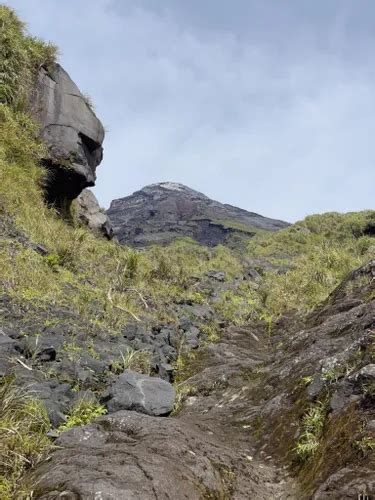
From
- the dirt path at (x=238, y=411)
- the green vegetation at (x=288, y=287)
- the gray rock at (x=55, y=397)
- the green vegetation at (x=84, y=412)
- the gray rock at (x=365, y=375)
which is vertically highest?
the green vegetation at (x=288, y=287)

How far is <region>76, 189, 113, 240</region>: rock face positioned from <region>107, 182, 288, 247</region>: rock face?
88.5 feet

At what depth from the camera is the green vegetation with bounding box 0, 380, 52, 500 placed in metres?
2.99

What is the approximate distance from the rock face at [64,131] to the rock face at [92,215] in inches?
79.8

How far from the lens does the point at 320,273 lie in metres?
14.2

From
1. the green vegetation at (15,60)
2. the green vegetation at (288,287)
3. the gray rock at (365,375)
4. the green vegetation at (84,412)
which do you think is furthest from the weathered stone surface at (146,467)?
the green vegetation at (15,60)

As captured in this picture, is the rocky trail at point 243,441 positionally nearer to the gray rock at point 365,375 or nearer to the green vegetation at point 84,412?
the gray rock at point 365,375

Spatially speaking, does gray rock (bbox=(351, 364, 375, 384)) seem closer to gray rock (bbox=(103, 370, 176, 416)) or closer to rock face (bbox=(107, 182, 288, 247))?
gray rock (bbox=(103, 370, 176, 416))

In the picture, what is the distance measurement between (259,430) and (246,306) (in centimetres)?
792

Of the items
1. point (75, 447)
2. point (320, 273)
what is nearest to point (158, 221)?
point (320, 273)

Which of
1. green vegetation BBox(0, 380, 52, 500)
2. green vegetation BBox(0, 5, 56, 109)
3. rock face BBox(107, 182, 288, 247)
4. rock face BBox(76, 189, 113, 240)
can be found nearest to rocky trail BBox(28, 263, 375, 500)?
green vegetation BBox(0, 380, 52, 500)

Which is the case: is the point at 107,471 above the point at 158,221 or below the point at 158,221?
below

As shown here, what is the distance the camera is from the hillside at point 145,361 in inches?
126

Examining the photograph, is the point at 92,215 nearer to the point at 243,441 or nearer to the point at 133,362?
the point at 133,362

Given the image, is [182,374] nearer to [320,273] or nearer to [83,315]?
[83,315]
